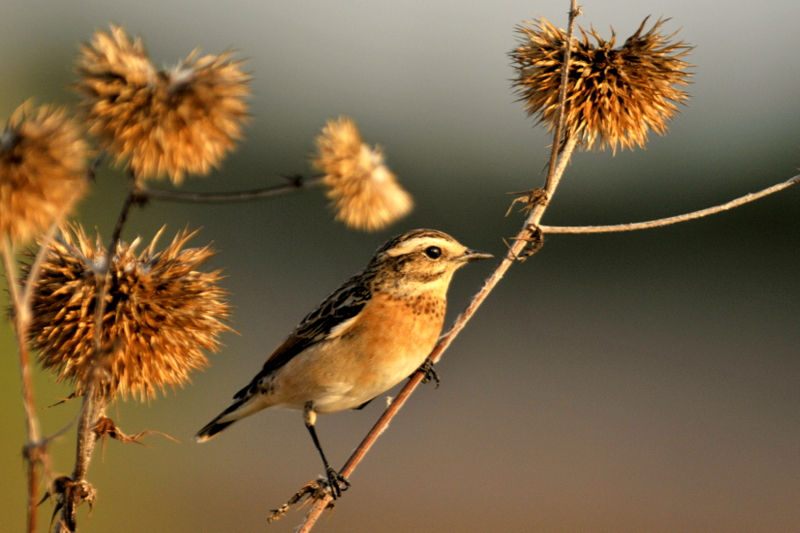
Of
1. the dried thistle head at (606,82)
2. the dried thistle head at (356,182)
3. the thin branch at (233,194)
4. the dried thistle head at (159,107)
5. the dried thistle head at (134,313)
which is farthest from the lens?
the dried thistle head at (606,82)

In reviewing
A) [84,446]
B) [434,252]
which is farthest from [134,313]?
[434,252]

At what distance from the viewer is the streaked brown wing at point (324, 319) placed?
5.16 m

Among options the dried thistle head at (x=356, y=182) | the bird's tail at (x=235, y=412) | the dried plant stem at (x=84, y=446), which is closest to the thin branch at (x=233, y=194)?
the dried plant stem at (x=84, y=446)

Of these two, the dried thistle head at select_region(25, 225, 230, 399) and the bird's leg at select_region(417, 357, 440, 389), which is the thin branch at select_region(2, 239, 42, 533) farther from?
the bird's leg at select_region(417, 357, 440, 389)

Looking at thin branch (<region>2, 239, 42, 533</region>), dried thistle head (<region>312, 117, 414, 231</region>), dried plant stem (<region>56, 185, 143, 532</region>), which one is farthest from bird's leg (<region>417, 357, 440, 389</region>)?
thin branch (<region>2, 239, 42, 533</region>)

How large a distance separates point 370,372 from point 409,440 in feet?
48.3

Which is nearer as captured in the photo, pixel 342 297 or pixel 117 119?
pixel 117 119

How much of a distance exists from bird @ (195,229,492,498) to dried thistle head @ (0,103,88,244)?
104 inches

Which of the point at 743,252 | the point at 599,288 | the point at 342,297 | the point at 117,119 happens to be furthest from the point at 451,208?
the point at 117,119

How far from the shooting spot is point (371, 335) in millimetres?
4926

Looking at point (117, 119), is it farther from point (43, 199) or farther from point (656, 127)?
point (656, 127)

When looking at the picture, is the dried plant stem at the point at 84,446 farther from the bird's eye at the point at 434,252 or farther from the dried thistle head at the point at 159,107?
the bird's eye at the point at 434,252

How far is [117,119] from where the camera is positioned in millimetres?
2697

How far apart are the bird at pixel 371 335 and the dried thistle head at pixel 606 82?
105 centimetres
